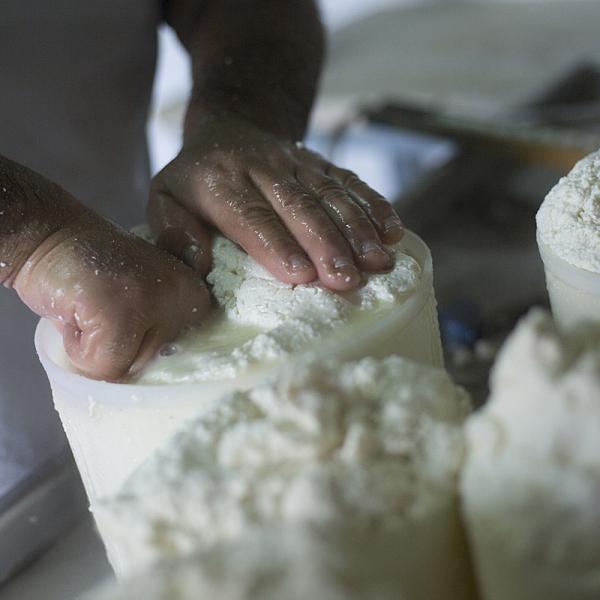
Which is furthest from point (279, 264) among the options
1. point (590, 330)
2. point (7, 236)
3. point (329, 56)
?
point (329, 56)

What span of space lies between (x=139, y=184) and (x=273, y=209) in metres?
0.52

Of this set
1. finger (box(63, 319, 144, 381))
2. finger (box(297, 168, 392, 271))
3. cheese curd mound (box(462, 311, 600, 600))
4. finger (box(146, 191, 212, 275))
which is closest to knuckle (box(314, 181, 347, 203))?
finger (box(297, 168, 392, 271))

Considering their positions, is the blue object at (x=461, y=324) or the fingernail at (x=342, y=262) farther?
the blue object at (x=461, y=324)

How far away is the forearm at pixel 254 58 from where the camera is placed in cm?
96

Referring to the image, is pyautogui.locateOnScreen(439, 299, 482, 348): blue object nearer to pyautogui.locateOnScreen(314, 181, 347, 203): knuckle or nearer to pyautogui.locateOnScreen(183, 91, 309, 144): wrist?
pyautogui.locateOnScreen(183, 91, 309, 144): wrist

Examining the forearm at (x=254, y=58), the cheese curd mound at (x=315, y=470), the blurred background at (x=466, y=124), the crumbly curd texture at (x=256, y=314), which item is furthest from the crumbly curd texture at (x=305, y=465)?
the blurred background at (x=466, y=124)

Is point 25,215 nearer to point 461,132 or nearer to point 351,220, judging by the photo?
point 351,220

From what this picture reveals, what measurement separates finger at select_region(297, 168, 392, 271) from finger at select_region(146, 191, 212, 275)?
105 millimetres

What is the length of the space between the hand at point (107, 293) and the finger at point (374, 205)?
160mm

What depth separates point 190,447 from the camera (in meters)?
0.41

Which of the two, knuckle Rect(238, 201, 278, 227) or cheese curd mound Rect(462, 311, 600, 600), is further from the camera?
knuckle Rect(238, 201, 278, 227)

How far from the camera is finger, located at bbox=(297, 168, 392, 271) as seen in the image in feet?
2.14

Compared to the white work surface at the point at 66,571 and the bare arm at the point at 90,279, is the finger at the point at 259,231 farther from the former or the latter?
the white work surface at the point at 66,571

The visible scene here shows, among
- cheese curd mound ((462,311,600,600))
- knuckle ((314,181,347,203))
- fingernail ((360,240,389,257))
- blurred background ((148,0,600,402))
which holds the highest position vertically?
cheese curd mound ((462,311,600,600))
